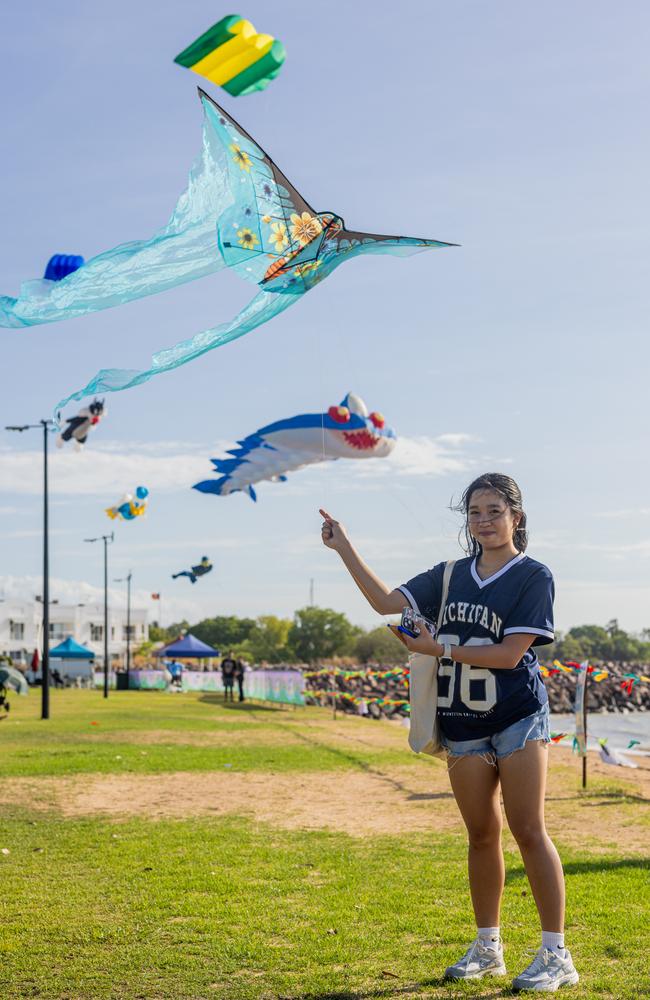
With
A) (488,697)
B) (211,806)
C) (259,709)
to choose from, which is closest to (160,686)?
(259,709)

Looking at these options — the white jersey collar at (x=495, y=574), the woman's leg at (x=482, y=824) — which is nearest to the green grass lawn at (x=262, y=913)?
the woman's leg at (x=482, y=824)

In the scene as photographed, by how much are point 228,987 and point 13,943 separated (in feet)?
4.39

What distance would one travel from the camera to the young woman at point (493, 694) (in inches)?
163

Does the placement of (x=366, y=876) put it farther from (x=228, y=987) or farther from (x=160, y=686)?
(x=160, y=686)

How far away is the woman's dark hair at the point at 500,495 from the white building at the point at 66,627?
244 ft

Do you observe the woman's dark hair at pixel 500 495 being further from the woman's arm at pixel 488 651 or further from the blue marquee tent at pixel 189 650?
the blue marquee tent at pixel 189 650

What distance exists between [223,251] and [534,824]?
348cm

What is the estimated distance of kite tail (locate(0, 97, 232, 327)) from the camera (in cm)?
596

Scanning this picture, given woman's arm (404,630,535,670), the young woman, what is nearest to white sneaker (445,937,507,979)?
the young woman

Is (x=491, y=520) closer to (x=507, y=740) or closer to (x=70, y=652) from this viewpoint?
(x=507, y=740)

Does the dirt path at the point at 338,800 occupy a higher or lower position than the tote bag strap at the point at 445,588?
lower

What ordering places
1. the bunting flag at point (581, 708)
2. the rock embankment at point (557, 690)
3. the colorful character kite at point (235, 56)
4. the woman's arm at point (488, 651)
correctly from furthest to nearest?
Answer: the rock embankment at point (557, 690), the bunting flag at point (581, 708), the colorful character kite at point (235, 56), the woman's arm at point (488, 651)

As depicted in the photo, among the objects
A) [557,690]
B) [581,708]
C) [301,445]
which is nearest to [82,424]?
[301,445]

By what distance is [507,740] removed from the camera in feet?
13.7
